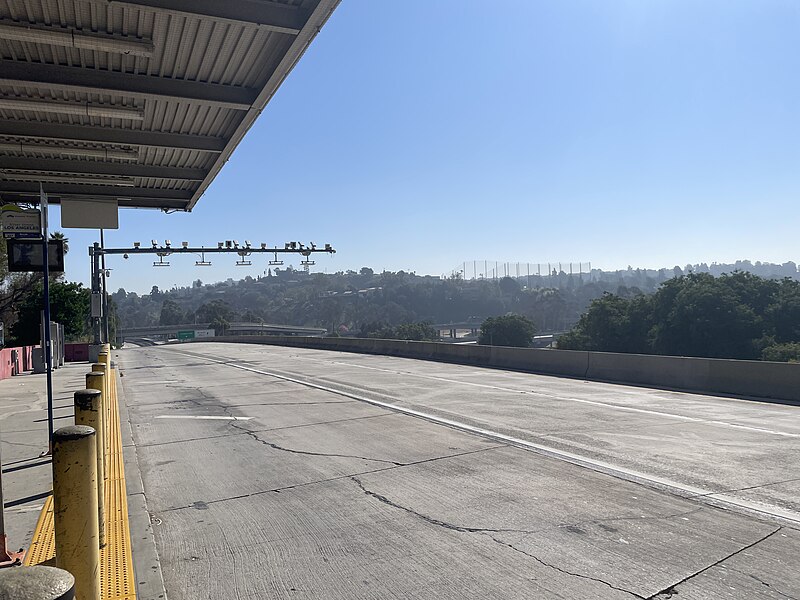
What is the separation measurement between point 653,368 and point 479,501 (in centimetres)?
1268

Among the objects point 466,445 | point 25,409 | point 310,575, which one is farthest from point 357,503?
point 25,409

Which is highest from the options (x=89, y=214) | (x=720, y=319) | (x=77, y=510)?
(x=89, y=214)

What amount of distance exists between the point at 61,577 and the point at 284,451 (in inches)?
294

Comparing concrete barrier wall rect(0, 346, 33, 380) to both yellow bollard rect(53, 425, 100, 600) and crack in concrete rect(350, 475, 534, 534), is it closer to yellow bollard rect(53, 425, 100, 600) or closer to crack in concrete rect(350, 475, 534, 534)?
crack in concrete rect(350, 475, 534, 534)

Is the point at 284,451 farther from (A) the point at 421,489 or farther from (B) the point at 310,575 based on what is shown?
(B) the point at 310,575

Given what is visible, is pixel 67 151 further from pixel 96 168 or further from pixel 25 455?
pixel 25 455

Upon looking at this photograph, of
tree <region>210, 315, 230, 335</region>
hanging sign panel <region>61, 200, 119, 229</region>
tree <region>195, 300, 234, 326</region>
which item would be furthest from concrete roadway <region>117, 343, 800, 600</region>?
tree <region>195, 300, 234, 326</region>

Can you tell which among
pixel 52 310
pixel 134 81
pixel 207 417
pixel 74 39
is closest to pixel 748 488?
pixel 74 39

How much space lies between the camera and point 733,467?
25.4 ft

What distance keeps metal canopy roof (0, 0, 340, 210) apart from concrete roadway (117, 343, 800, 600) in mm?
5275

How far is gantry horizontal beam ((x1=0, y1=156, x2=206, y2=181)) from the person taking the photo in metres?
11.7

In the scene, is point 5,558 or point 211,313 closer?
point 5,558

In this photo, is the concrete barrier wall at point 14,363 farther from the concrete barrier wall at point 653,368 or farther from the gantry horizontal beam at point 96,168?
the concrete barrier wall at point 653,368

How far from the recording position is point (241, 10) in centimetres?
718
